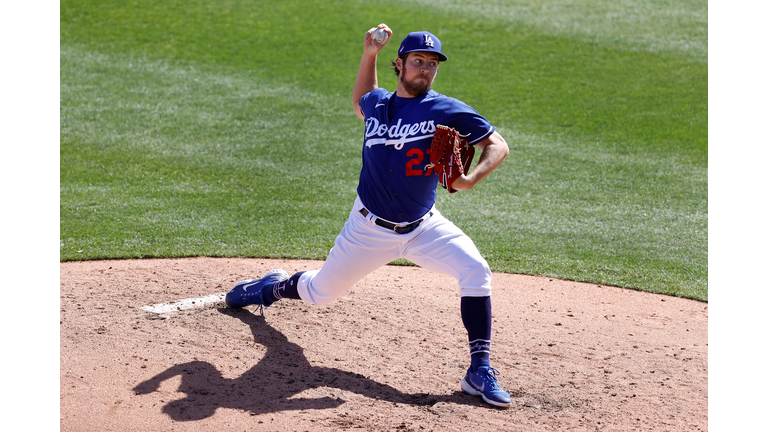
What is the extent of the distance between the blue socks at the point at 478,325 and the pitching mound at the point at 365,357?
246 millimetres

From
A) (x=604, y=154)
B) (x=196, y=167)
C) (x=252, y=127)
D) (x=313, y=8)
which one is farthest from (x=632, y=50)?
(x=196, y=167)

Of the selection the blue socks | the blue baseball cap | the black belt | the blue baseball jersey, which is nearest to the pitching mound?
the blue socks

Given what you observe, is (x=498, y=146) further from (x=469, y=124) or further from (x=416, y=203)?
(x=416, y=203)

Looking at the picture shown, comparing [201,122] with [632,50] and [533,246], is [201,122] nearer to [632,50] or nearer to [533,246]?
[533,246]

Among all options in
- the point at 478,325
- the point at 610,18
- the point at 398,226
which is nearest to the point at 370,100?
the point at 398,226

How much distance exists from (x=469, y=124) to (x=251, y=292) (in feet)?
6.47

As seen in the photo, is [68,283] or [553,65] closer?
[68,283]

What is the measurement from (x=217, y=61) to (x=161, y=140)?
350 cm

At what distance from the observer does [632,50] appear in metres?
13.1

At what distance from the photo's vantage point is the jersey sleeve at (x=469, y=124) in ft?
13.3

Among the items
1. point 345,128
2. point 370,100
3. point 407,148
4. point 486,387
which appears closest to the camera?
point 486,387

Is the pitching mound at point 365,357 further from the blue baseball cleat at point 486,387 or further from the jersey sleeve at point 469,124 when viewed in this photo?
the jersey sleeve at point 469,124

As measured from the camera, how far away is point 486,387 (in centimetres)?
387

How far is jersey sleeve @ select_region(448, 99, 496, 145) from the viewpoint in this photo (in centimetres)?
404
